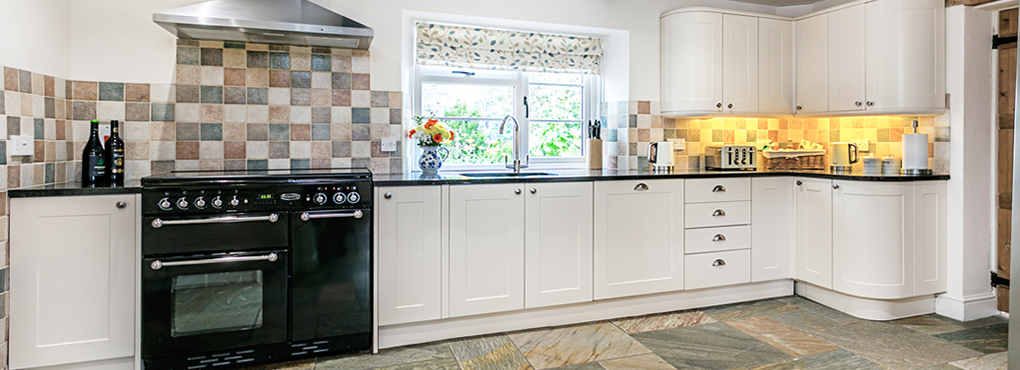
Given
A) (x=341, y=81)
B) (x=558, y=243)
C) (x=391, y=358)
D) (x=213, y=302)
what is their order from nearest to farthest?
(x=213, y=302)
(x=391, y=358)
(x=558, y=243)
(x=341, y=81)

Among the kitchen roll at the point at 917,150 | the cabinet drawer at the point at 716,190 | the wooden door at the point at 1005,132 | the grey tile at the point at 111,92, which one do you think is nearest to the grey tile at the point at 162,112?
the grey tile at the point at 111,92

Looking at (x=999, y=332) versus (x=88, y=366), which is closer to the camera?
(x=88, y=366)

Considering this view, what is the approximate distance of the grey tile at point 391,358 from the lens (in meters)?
2.49

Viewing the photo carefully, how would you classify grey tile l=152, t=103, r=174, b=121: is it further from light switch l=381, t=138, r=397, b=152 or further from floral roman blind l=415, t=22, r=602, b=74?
floral roman blind l=415, t=22, r=602, b=74

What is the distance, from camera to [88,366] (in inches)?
92.0

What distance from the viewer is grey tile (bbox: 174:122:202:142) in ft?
9.46

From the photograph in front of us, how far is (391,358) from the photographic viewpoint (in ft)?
8.52

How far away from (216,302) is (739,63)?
3.43 meters

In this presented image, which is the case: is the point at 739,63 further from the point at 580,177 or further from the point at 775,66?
the point at 580,177

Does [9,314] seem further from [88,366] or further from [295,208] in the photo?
[295,208]

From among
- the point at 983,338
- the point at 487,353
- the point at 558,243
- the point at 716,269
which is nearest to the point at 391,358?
the point at 487,353

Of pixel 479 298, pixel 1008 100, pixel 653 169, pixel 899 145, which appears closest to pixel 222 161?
pixel 479 298

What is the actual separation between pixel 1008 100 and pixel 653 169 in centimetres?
203

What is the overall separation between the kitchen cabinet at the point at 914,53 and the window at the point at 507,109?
5.95ft
